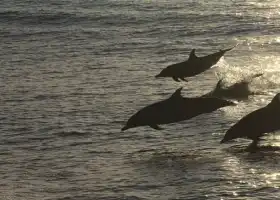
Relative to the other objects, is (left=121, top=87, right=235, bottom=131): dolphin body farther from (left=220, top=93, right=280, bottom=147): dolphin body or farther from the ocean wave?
the ocean wave

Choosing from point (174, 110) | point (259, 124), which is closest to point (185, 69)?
point (174, 110)

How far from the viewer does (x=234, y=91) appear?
73.9ft

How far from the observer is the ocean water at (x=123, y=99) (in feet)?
50.5

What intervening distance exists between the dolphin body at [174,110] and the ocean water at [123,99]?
516 millimetres

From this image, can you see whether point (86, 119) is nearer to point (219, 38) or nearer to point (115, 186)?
point (115, 186)

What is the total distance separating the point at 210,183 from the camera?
15.1 metres

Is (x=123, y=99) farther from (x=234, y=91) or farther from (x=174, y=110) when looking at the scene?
(x=174, y=110)

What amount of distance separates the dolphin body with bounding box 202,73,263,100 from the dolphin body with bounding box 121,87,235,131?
13.0 ft

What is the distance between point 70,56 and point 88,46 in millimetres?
2167

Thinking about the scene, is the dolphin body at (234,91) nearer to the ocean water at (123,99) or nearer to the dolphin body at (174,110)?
the ocean water at (123,99)

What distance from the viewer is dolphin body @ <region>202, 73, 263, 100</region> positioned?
21984 mm

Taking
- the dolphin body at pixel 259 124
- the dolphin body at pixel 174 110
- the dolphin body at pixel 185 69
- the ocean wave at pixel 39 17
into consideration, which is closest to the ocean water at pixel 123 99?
the ocean wave at pixel 39 17

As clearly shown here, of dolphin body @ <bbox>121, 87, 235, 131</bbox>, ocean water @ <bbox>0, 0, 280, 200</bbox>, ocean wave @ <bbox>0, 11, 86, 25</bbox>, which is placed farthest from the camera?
ocean wave @ <bbox>0, 11, 86, 25</bbox>

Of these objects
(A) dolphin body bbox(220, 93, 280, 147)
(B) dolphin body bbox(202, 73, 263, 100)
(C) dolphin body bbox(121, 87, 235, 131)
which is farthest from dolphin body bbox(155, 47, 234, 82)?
(A) dolphin body bbox(220, 93, 280, 147)
